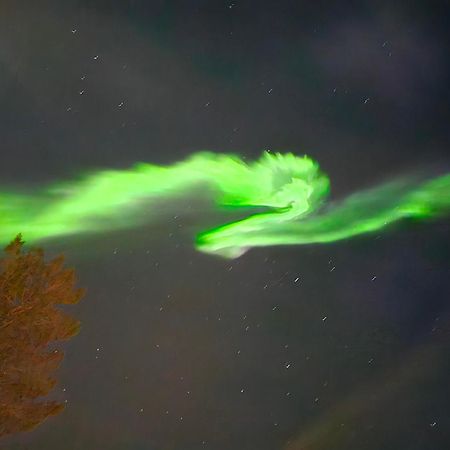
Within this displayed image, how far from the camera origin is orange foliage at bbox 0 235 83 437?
155 inches

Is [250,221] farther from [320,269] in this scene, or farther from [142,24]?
[142,24]

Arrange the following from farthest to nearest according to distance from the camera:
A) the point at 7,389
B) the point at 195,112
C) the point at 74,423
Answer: the point at 195,112, the point at 74,423, the point at 7,389

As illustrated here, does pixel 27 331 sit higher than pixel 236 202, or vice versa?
pixel 236 202

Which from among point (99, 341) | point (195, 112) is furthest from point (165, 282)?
point (195, 112)

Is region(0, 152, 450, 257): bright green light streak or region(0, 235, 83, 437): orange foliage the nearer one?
region(0, 235, 83, 437): orange foliage

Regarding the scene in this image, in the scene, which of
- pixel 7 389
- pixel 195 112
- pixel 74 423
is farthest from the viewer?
pixel 195 112

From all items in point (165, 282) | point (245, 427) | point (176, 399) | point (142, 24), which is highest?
point (142, 24)

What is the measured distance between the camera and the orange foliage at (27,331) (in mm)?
3945

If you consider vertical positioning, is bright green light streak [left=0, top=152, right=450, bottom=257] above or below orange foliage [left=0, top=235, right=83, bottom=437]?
above

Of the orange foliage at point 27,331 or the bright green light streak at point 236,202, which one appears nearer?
the orange foliage at point 27,331

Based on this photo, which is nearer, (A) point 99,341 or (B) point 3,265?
(B) point 3,265

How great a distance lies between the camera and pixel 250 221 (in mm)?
5324

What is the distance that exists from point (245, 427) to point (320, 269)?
1.49 metres

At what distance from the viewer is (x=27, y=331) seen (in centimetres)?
404
